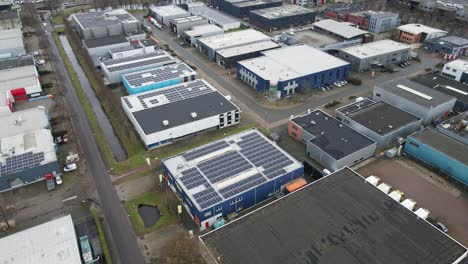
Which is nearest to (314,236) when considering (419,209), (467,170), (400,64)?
(419,209)

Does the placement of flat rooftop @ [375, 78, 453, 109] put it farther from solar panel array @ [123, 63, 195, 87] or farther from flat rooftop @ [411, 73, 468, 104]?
solar panel array @ [123, 63, 195, 87]

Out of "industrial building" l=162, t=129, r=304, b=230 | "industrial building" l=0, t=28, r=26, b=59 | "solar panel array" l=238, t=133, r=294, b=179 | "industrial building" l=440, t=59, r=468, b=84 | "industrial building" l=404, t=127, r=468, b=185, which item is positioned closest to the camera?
"industrial building" l=162, t=129, r=304, b=230

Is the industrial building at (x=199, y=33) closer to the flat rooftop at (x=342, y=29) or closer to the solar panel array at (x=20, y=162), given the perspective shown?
the flat rooftop at (x=342, y=29)

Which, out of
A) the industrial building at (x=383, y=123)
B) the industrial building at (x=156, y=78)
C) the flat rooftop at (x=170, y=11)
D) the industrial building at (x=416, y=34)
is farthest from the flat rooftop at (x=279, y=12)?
the industrial building at (x=383, y=123)

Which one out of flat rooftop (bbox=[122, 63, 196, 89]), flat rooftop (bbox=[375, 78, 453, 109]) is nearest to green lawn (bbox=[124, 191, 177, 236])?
flat rooftop (bbox=[122, 63, 196, 89])

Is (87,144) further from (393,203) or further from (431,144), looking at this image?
(431,144)

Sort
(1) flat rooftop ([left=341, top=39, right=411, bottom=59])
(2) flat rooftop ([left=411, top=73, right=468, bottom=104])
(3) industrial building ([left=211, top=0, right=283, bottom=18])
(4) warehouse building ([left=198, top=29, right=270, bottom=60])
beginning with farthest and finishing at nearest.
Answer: (3) industrial building ([left=211, top=0, right=283, bottom=18])
(4) warehouse building ([left=198, top=29, right=270, bottom=60])
(1) flat rooftop ([left=341, top=39, right=411, bottom=59])
(2) flat rooftop ([left=411, top=73, right=468, bottom=104])

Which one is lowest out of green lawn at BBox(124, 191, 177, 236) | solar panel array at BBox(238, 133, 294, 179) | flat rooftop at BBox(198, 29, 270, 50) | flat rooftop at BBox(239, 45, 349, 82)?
green lawn at BBox(124, 191, 177, 236)
